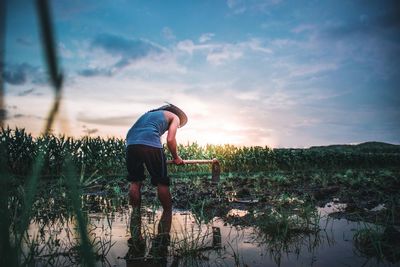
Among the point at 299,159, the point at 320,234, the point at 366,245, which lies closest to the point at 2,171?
the point at 366,245

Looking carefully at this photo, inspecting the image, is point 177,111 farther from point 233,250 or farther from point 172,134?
point 233,250

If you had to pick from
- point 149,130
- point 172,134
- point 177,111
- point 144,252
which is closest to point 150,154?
point 149,130

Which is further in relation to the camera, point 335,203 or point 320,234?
point 335,203

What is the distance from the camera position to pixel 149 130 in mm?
4727

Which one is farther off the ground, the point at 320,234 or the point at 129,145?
the point at 129,145

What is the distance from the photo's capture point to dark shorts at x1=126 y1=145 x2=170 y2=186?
4.69 meters

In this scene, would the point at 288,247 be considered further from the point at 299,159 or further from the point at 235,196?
the point at 299,159

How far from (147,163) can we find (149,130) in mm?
451

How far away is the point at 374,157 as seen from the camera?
32594 mm

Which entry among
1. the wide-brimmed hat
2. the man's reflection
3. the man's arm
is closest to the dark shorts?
the man's arm

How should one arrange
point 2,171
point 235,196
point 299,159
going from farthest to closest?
point 299,159 < point 235,196 < point 2,171

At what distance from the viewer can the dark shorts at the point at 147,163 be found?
185 inches

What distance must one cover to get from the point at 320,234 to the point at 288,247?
664 mm

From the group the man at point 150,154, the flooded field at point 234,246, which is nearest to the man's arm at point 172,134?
the man at point 150,154
